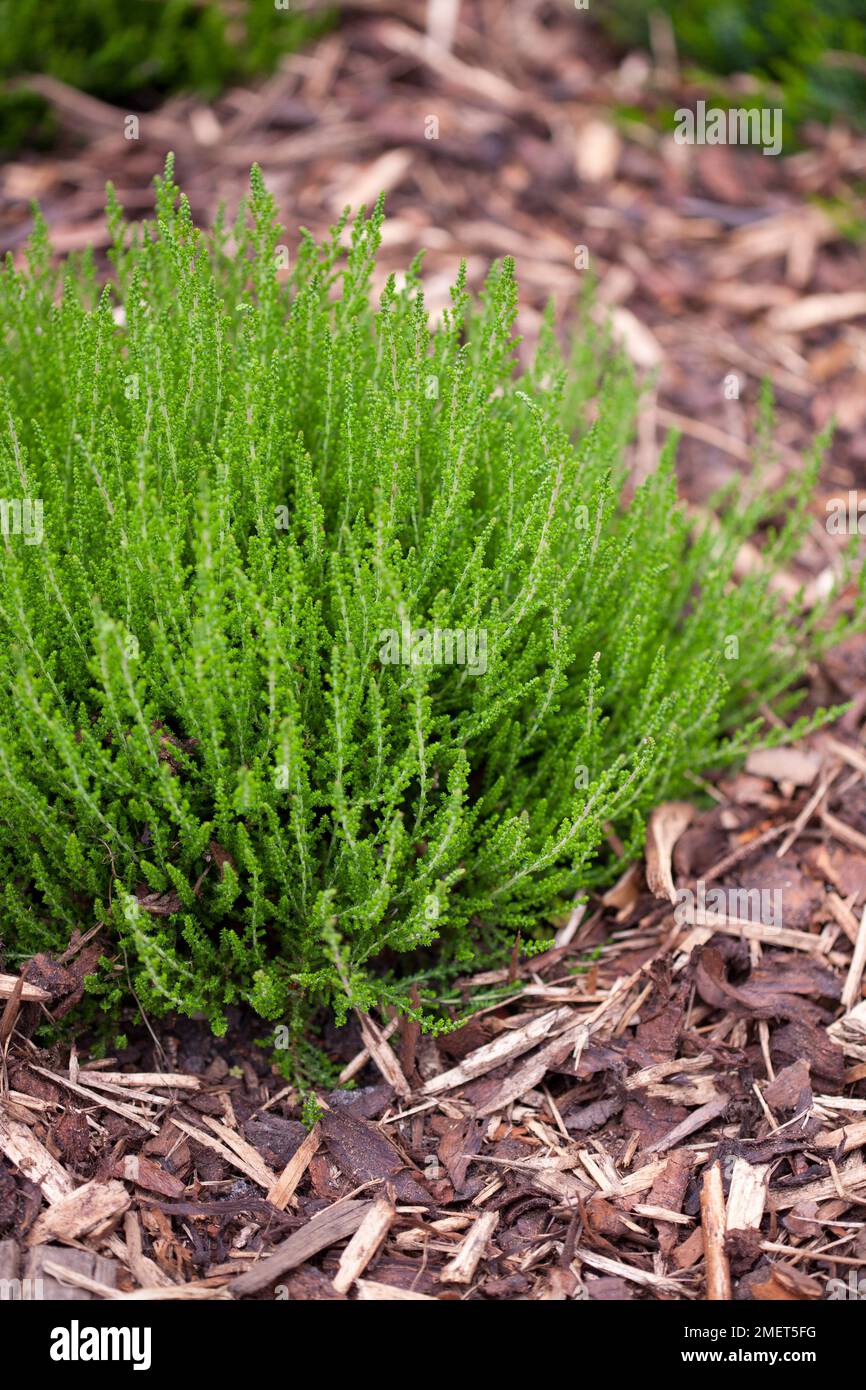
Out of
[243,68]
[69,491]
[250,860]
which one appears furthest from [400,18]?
[250,860]

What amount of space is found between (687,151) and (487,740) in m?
4.24

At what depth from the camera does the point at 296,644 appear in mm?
2871

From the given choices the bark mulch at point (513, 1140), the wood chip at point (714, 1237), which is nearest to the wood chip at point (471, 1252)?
the bark mulch at point (513, 1140)

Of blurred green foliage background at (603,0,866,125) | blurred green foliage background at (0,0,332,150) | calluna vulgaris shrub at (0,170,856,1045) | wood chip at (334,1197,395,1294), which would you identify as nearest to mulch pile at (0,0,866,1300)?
wood chip at (334,1197,395,1294)

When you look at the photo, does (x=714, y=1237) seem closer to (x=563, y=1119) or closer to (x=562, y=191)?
(x=563, y=1119)

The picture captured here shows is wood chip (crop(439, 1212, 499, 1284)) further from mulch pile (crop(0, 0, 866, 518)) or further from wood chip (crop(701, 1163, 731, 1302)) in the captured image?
mulch pile (crop(0, 0, 866, 518))

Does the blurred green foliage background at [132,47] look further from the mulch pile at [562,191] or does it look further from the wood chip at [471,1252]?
the wood chip at [471,1252]

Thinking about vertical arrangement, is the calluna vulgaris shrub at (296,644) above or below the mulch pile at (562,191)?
below

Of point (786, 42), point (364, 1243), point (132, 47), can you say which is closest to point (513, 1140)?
point (364, 1243)

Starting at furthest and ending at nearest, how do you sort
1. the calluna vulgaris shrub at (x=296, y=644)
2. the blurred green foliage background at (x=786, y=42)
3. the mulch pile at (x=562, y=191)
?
the blurred green foliage background at (x=786, y=42) → the mulch pile at (x=562, y=191) → the calluna vulgaris shrub at (x=296, y=644)

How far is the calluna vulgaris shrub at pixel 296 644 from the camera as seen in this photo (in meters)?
2.55

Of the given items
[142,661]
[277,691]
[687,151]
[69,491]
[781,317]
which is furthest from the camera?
[687,151]
